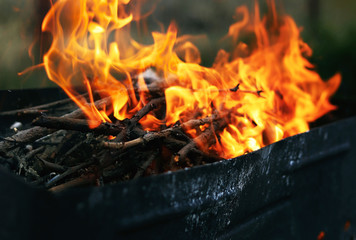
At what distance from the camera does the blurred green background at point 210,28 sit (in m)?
5.48

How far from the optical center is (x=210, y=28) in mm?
7965

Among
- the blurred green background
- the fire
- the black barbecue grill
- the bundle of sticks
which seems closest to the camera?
the black barbecue grill

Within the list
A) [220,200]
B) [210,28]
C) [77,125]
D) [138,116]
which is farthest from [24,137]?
[210,28]

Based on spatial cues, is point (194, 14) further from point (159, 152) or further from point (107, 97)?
point (159, 152)

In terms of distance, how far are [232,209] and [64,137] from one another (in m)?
1.20

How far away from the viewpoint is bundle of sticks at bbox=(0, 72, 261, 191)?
6.02 ft

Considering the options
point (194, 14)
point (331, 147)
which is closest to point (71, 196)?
point (331, 147)

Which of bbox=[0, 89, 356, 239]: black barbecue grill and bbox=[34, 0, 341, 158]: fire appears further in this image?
bbox=[34, 0, 341, 158]: fire

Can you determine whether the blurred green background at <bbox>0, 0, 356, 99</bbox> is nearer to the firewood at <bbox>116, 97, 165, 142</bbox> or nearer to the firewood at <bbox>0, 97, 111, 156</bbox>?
the firewood at <bbox>0, 97, 111, 156</bbox>

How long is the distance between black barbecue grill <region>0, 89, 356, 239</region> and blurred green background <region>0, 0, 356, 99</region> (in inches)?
113

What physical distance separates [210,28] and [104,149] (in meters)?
6.34

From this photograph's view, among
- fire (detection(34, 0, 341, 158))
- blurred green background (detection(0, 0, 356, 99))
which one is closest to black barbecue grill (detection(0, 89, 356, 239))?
fire (detection(34, 0, 341, 158))

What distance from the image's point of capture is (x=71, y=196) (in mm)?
1251

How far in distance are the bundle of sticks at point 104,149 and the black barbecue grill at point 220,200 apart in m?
0.31
